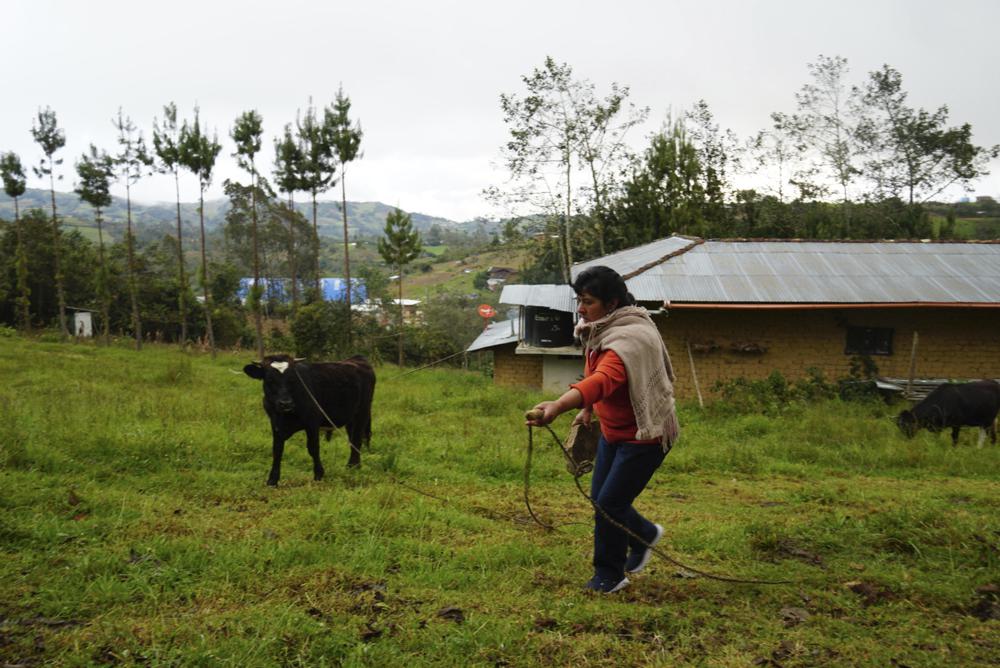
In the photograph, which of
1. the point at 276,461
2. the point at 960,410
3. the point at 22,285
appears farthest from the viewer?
the point at 22,285

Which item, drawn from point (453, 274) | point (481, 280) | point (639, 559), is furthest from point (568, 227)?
point (453, 274)

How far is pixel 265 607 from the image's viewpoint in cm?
361

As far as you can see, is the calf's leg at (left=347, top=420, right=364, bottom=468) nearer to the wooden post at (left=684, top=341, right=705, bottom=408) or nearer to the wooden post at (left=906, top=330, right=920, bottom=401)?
the wooden post at (left=684, top=341, right=705, bottom=408)

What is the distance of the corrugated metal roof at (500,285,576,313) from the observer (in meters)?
18.0

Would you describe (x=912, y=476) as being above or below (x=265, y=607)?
below

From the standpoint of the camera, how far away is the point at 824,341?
14.1 metres

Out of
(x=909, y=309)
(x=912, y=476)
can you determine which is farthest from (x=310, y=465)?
(x=909, y=309)

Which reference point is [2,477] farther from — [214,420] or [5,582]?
[214,420]

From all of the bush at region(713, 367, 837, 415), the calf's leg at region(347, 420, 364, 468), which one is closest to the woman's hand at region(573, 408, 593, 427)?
the calf's leg at region(347, 420, 364, 468)

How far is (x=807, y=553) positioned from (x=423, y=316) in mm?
34802

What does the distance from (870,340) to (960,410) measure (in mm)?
4717

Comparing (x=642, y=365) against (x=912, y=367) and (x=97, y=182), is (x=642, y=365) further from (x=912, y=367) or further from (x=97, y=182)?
(x=97, y=182)

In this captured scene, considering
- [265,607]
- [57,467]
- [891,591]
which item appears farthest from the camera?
[57,467]

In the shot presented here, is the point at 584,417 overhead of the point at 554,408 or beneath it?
beneath
